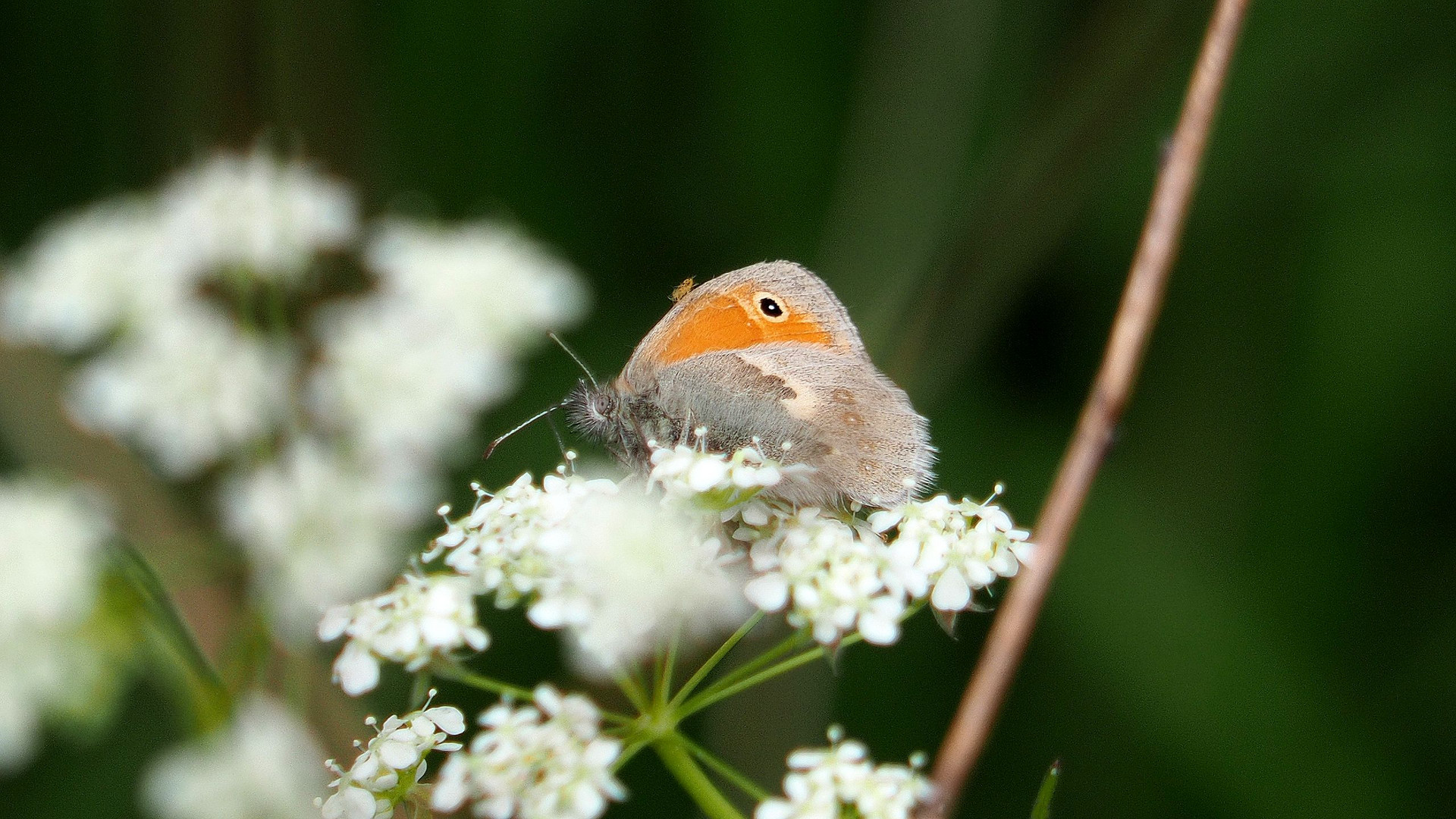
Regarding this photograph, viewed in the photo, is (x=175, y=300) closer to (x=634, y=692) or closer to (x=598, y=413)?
(x=598, y=413)

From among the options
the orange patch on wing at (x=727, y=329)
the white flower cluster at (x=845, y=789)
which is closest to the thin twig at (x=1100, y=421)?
the white flower cluster at (x=845, y=789)

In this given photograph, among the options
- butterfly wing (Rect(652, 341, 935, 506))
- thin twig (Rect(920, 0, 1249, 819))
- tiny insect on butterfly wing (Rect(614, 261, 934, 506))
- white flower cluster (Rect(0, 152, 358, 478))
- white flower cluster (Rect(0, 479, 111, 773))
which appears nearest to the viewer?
thin twig (Rect(920, 0, 1249, 819))

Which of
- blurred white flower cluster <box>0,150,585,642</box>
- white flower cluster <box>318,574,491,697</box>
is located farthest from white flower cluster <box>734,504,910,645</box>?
blurred white flower cluster <box>0,150,585,642</box>

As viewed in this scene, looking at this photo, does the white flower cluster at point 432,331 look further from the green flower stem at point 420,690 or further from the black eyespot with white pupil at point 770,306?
the green flower stem at point 420,690

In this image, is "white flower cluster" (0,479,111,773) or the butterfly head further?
"white flower cluster" (0,479,111,773)

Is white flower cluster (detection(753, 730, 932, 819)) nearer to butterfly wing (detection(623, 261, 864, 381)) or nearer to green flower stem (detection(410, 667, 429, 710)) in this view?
green flower stem (detection(410, 667, 429, 710))

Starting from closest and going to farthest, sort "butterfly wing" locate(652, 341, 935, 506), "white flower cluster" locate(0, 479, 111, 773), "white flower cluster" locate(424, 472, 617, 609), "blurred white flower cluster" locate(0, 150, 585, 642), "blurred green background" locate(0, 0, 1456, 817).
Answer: "white flower cluster" locate(424, 472, 617, 609) < "butterfly wing" locate(652, 341, 935, 506) < "white flower cluster" locate(0, 479, 111, 773) < "blurred green background" locate(0, 0, 1456, 817) < "blurred white flower cluster" locate(0, 150, 585, 642)

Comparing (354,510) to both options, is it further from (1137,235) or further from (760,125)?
(1137,235)
